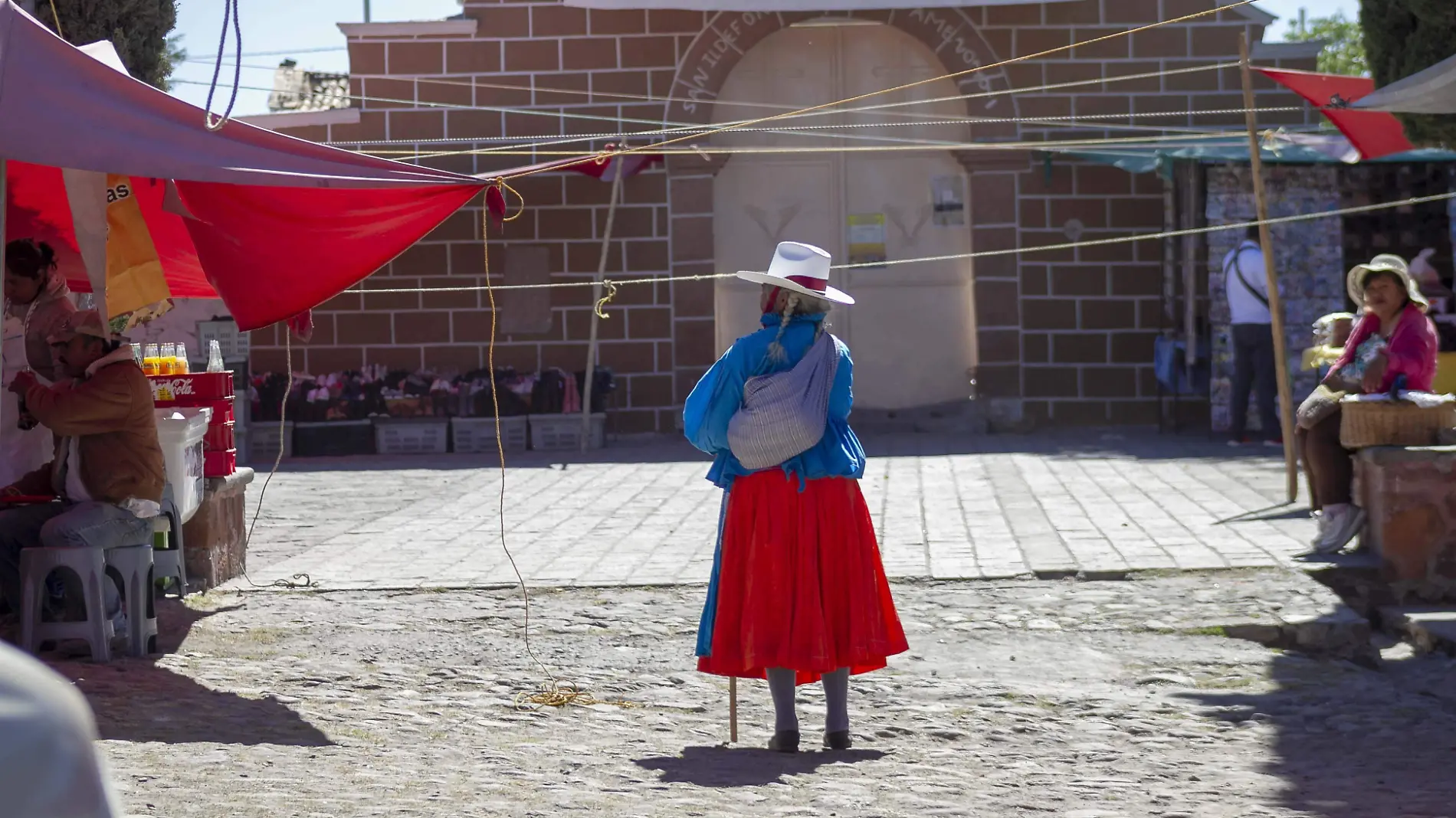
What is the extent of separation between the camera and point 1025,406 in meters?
16.6

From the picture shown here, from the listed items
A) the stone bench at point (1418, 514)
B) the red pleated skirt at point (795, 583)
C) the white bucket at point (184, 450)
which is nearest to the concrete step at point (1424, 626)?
the stone bench at point (1418, 514)

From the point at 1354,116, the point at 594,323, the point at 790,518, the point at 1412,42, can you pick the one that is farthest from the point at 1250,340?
the point at 790,518

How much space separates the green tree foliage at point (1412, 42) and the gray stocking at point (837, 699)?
14.1ft

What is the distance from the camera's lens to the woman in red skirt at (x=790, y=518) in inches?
209

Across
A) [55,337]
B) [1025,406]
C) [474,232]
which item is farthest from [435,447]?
[55,337]

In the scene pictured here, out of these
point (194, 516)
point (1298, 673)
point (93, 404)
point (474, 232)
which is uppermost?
point (474, 232)

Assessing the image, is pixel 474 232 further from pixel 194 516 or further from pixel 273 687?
pixel 273 687

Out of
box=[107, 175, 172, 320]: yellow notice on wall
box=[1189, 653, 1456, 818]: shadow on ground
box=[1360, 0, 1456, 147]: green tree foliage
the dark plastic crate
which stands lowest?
box=[1189, 653, 1456, 818]: shadow on ground

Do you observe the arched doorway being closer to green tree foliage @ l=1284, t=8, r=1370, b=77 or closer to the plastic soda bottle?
the plastic soda bottle

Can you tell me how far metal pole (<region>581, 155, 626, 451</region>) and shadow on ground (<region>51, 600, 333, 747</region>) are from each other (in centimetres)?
829

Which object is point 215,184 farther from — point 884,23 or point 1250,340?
point 884,23

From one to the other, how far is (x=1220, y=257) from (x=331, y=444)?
322 inches

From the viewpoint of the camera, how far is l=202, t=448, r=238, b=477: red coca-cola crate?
8.46 meters

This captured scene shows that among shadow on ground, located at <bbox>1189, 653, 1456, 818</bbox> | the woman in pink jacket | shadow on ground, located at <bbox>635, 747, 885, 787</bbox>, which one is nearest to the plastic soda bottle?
shadow on ground, located at <bbox>635, 747, 885, 787</bbox>
